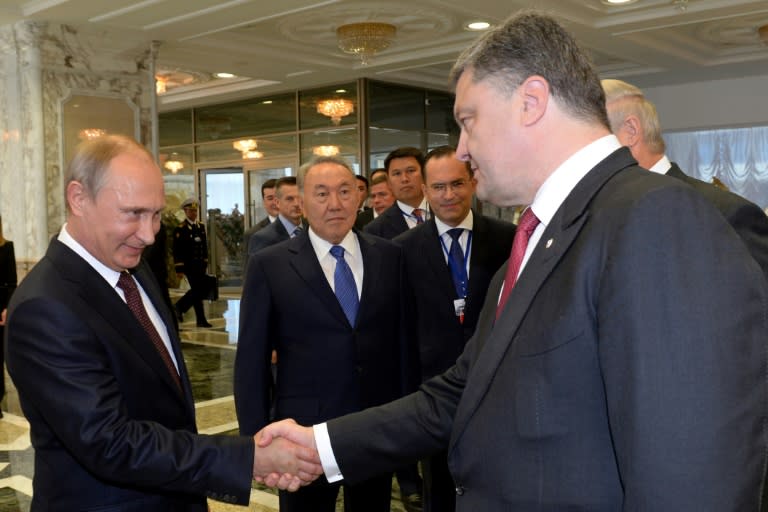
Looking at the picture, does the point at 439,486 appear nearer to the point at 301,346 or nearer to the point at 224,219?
the point at 301,346

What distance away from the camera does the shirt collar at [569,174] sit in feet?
4.35

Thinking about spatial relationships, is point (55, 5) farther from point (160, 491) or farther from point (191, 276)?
point (160, 491)

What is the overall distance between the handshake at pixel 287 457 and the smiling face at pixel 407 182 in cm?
298

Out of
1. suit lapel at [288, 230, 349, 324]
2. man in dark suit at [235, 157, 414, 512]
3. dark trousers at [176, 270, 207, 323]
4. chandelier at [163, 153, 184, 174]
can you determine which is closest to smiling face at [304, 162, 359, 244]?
man in dark suit at [235, 157, 414, 512]

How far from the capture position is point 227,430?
5395mm

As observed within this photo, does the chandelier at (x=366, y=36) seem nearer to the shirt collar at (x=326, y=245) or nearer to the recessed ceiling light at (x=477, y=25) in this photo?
the recessed ceiling light at (x=477, y=25)

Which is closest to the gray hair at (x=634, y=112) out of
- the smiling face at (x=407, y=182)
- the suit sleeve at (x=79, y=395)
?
the suit sleeve at (x=79, y=395)

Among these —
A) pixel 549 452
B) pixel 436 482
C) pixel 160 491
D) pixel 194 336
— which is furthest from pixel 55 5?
pixel 549 452

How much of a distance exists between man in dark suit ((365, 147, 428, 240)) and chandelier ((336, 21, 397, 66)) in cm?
382

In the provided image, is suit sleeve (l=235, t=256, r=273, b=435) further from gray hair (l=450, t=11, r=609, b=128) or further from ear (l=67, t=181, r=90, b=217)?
gray hair (l=450, t=11, r=609, b=128)

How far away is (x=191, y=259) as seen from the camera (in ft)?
36.8

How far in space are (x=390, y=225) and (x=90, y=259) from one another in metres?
3.18

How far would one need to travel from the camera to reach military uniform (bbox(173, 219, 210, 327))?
10867 mm

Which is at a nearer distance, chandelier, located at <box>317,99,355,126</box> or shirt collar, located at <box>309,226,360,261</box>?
shirt collar, located at <box>309,226,360,261</box>
